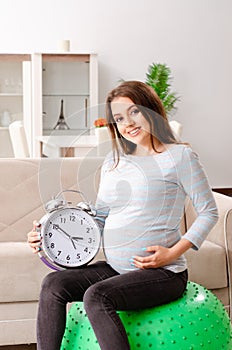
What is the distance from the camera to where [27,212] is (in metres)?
3.00

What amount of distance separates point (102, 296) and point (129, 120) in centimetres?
47

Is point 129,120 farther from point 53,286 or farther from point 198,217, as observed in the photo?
point 53,286

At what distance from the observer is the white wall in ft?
22.7

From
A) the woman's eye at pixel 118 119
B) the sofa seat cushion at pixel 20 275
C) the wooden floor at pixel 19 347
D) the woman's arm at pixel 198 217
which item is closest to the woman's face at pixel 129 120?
the woman's eye at pixel 118 119

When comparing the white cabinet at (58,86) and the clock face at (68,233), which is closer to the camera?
the clock face at (68,233)

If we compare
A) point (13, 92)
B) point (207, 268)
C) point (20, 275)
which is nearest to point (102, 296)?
point (20, 275)

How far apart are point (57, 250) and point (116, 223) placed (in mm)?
178

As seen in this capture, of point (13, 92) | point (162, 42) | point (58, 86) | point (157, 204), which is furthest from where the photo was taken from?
point (162, 42)

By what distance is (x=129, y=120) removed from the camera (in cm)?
184

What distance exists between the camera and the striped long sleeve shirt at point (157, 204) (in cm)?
185

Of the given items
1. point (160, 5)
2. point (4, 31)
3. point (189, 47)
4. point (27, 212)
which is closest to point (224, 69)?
point (189, 47)

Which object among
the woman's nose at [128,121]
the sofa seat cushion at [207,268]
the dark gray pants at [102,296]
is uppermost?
the woman's nose at [128,121]

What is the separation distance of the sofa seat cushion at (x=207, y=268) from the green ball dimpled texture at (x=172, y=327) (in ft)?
2.70

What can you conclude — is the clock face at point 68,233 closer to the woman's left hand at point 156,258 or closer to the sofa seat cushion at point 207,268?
the woman's left hand at point 156,258
